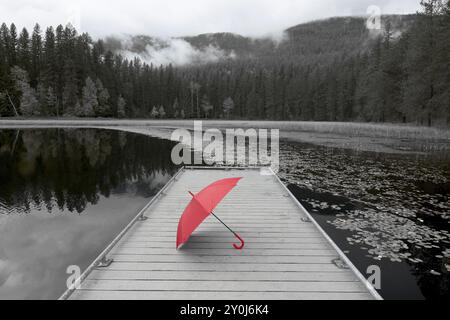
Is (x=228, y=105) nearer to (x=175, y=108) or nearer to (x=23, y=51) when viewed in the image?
(x=175, y=108)

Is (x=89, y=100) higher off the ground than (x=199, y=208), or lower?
higher

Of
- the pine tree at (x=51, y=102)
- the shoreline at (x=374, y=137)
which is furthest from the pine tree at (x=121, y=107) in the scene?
the shoreline at (x=374, y=137)

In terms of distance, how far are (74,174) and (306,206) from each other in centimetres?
1360

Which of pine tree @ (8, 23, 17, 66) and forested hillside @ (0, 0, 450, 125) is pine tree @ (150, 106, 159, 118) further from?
pine tree @ (8, 23, 17, 66)

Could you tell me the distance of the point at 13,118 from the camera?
6575cm

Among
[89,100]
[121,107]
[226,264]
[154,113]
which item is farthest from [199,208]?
[154,113]

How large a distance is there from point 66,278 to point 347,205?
9.03m

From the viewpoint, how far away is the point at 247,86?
367ft

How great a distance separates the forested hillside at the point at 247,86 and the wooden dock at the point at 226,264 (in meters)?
32.3

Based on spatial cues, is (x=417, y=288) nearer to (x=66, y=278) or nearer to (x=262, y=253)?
(x=262, y=253)

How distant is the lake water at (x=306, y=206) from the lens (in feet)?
22.2

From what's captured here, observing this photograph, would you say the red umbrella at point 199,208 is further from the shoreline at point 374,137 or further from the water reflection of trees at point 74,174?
the shoreline at point 374,137

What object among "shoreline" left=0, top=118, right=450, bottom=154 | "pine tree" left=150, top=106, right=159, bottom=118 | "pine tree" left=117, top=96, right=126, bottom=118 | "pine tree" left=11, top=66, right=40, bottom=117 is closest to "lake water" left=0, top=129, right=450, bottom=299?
"shoreline" left=0, top=118, right=450, bottom=154

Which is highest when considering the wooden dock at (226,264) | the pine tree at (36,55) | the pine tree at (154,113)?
the pine tree at (36,55)
